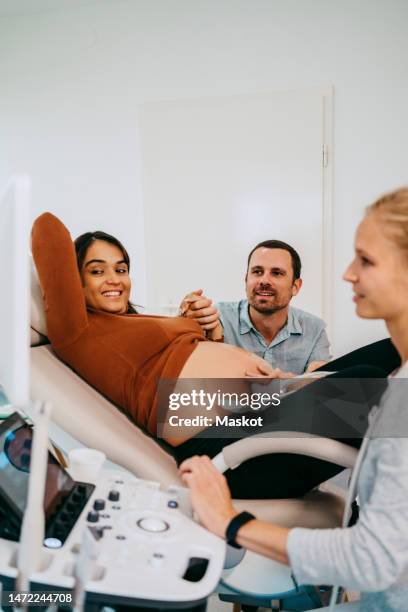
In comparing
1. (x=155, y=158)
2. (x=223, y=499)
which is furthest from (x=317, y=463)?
(x=155, y=158)

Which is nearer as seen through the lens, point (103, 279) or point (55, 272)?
point (55, 272)

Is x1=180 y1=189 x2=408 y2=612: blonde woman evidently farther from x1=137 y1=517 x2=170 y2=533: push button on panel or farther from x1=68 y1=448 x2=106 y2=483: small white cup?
x1=68 y1=448 x2=106 y2=483: small white cup

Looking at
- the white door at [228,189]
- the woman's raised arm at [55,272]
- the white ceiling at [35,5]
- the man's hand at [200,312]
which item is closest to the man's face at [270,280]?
the man's hand at [200,312]

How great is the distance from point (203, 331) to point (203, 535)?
987mm

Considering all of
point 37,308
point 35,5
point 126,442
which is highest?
point 35,5

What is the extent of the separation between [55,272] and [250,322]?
110cm

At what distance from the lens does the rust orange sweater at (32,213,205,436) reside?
1.22 m

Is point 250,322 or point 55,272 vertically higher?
point 55,272

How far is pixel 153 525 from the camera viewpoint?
0.78 metres

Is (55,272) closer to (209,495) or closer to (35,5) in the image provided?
(209,495)

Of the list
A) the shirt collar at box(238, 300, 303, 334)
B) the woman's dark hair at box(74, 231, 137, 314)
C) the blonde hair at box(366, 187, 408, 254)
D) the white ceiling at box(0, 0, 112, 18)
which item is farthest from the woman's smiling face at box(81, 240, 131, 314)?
the white ceiling at box(0, 0, 112, 18)

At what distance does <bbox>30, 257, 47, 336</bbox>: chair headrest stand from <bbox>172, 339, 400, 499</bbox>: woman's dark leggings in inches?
22.5

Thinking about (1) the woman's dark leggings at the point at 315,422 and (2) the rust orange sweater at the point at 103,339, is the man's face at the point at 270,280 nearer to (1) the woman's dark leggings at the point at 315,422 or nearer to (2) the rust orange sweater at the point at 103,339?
(2) the rust orange sweater at the point at 103,339

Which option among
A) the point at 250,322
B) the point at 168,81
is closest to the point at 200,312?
the point at 250,322
